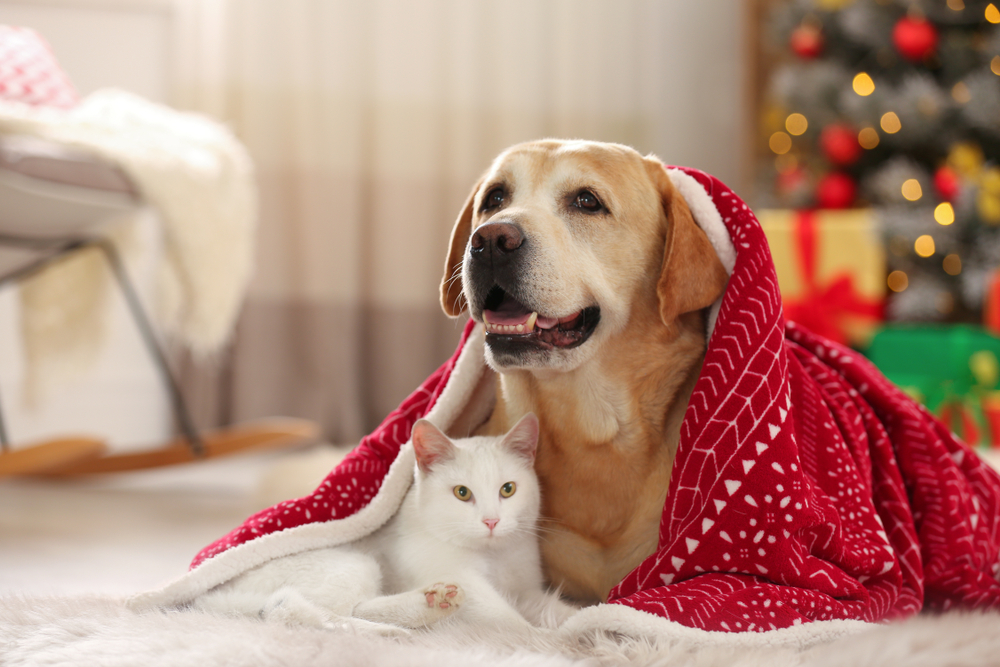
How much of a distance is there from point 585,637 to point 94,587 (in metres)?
0.78

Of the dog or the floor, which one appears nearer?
the dog

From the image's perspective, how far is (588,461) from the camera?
1069mm

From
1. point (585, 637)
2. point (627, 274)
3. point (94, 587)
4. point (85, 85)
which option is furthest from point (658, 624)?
point (85, 85)

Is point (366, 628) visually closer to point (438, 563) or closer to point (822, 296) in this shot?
point (438, 563)

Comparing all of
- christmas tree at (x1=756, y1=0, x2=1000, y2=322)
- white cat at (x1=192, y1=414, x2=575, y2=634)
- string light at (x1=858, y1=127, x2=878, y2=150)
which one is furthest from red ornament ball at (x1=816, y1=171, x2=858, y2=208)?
white cat at (x1=192, y1=414, x2=575, y2=634)

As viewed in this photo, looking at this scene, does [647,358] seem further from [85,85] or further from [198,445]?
[85,85]

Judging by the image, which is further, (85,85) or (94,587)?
(85,85)

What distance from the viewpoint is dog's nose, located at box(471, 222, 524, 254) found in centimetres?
99

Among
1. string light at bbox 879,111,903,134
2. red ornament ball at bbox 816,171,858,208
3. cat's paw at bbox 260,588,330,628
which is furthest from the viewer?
red ornament ball at bbox 816,171,858,208

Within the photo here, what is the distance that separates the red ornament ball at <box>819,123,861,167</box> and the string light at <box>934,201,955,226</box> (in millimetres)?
316

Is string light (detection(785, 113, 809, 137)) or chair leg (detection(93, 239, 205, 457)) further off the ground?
string light (detection(785, 113, 809, 137))

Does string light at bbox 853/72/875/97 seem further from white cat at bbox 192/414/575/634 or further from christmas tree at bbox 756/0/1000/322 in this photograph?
white cat at bbox 192/414/575/634

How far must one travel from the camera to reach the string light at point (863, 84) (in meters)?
2.69

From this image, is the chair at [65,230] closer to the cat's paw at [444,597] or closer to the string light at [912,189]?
the cat's paw at [444,597]
